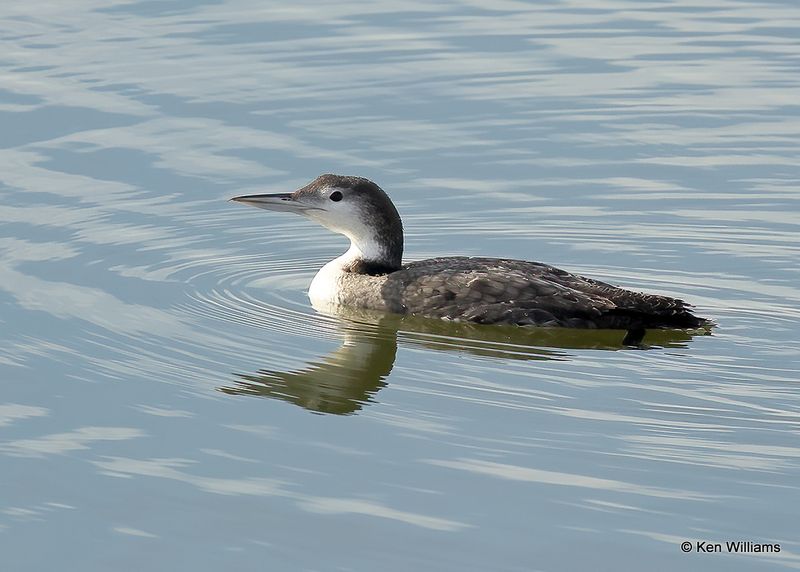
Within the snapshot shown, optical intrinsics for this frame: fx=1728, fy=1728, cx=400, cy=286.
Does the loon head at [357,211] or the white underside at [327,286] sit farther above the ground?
the loon head at [357,211]

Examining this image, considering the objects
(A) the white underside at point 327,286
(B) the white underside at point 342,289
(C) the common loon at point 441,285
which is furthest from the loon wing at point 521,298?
(A) the white underside at point 327,286

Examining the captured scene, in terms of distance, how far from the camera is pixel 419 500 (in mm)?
7863

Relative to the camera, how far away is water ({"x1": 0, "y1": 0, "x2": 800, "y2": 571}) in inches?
303

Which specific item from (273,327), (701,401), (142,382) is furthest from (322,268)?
(701,401)

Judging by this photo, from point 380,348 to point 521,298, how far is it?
96cm

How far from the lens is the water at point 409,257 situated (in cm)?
771

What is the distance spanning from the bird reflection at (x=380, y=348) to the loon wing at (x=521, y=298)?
0.26 ft

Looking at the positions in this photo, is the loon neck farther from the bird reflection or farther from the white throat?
the bird reflection

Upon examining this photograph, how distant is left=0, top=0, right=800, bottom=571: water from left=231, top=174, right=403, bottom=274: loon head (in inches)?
23.6

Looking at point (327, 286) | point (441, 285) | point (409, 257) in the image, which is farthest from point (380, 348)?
point (409, 257)

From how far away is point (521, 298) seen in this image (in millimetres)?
10891

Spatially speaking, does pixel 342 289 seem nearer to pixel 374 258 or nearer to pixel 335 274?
pixel 335 274

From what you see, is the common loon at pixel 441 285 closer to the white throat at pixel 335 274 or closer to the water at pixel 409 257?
the white throat at pixel 335 274

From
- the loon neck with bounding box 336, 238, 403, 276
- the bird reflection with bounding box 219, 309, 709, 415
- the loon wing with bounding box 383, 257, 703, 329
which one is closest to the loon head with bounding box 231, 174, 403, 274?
the loon neck with bounding box 336, 238, 403, 276
